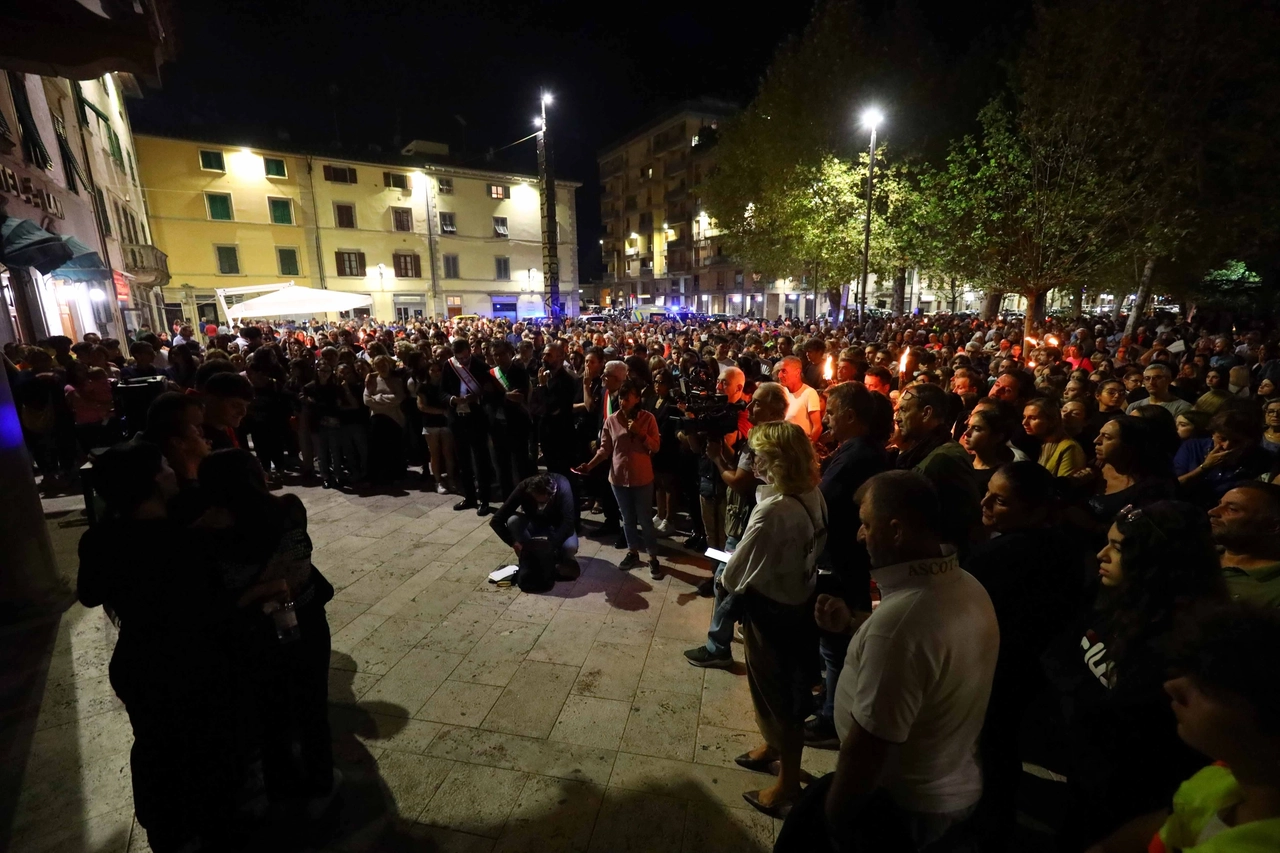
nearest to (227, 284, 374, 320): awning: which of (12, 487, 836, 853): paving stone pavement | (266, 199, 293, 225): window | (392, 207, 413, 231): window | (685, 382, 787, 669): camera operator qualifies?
(12, 487, 836, 853): paving stone pavement

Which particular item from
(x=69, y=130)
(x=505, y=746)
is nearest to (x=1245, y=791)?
(x=505, y=746)

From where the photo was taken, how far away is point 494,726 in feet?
10.8

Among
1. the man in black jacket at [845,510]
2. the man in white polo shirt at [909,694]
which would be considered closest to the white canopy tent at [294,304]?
the man in black jacket at [845,510]

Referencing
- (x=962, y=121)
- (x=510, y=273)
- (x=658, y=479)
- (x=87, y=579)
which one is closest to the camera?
(x=87, y=579)

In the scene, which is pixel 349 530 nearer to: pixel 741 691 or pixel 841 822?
pixel 741 691

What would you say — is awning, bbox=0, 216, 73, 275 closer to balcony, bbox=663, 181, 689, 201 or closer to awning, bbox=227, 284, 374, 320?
awning, bbox=227, 284, 374, 320

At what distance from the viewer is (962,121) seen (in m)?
19.0

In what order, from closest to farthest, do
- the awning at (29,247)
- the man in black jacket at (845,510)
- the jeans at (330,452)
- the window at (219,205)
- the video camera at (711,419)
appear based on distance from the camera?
1. the man in black jacket at (845,510)
2. the video camera at (711,419)
3. the jeans at (330,452)
4. the awning at (29,247)
5. the window at (219,205)

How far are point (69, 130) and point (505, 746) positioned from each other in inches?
755

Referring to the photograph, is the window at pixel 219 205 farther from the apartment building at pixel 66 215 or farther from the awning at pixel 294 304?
the awning at pixel 294 304

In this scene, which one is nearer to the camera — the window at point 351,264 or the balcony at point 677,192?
the window at point 351,264

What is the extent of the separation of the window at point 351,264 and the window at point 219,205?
538 centimetres

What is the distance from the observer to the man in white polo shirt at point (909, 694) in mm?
1515

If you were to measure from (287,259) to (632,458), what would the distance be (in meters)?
35.6
